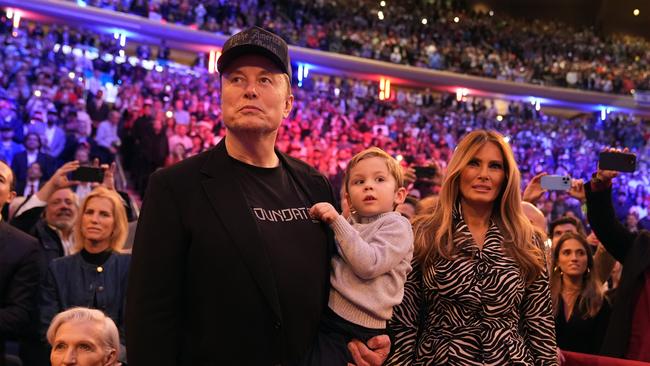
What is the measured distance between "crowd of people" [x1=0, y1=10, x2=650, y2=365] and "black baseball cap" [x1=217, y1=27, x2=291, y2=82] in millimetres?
97

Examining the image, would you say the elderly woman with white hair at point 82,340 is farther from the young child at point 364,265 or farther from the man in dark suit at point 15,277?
the young child at point 364,265

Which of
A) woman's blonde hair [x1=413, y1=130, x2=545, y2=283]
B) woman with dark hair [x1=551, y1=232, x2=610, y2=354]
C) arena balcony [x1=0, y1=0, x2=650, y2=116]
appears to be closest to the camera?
woman's blonde hair [x1=413, y1=130, x2=545, y2=283]

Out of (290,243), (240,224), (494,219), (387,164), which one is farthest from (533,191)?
(240,224)

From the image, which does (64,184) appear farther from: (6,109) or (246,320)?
(6,109)

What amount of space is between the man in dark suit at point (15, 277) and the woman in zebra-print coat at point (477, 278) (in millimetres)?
1733

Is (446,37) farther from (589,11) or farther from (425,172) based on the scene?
(425,172)

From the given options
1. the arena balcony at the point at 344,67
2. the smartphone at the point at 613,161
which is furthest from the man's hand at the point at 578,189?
the arena balcony at the point at 344,67

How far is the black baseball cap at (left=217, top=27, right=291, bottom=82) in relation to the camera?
1762mm

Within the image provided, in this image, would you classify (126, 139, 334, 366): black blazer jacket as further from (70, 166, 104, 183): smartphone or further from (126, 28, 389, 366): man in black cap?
(70, 166, 104, 183): smartphone

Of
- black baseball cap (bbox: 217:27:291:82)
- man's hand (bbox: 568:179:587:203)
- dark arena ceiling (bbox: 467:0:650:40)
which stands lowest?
man's hand (bbox: 568:179:587:203)

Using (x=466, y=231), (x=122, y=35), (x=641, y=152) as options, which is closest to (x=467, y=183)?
(x=466, y=231)

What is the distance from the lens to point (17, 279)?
312 centimetres

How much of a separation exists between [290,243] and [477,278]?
70 cm

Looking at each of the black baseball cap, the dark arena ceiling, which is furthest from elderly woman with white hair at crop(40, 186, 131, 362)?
the dark arena ceiling
